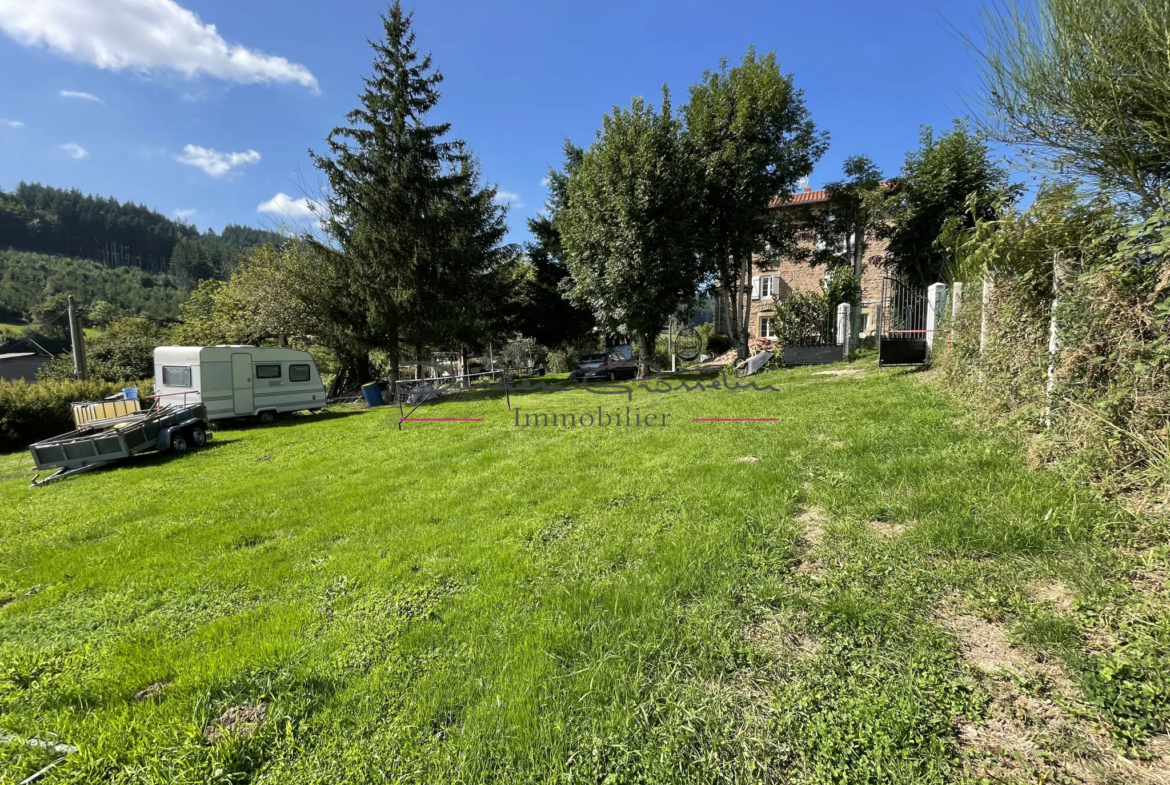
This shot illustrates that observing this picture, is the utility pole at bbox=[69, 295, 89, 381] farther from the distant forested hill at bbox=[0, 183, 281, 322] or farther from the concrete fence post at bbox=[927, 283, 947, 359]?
the distant forested hill at bbox=[0, 183, 281, 322]

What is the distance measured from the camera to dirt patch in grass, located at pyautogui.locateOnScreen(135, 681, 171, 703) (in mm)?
2111

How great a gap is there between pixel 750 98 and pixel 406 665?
17050 mm

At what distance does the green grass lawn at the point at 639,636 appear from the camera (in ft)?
5.15

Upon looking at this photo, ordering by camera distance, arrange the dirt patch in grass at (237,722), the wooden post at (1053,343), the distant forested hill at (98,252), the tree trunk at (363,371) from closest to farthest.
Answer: the dirt patch in grass at (237,722), the wooden post at (1053,343), the tree trunk at (363,371), the distant forested hill at (98,252)

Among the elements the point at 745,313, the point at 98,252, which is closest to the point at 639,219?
the point at 745,313

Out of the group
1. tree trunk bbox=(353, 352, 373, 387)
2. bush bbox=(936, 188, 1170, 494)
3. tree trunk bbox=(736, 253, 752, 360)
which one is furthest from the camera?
tree trunk bbox=(353, 352, 373, 387)

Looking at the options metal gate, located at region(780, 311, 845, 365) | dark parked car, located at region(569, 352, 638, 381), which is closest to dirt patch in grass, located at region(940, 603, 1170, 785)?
metal gate, located at region(780, 311, 845, 365)

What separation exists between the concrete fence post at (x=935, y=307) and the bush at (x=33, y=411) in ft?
75.7

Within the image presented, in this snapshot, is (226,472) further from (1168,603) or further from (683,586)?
(1168,603)

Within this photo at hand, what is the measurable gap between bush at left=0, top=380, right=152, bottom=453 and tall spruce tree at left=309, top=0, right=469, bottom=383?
30.2 feet

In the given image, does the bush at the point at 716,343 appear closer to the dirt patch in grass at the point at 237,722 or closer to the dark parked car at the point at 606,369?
the dark parked car at the point at 606,369

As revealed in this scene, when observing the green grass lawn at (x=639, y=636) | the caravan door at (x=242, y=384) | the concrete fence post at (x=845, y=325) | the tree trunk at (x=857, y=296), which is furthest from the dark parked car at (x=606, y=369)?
the green grass lawn at (x=639, y=636)

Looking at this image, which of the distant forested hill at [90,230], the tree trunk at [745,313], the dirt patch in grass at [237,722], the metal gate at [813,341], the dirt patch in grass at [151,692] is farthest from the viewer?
the distant forested hill at [90,230]

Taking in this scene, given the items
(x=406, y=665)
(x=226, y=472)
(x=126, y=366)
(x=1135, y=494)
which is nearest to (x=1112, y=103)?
Result: (x=1135, y=494)
